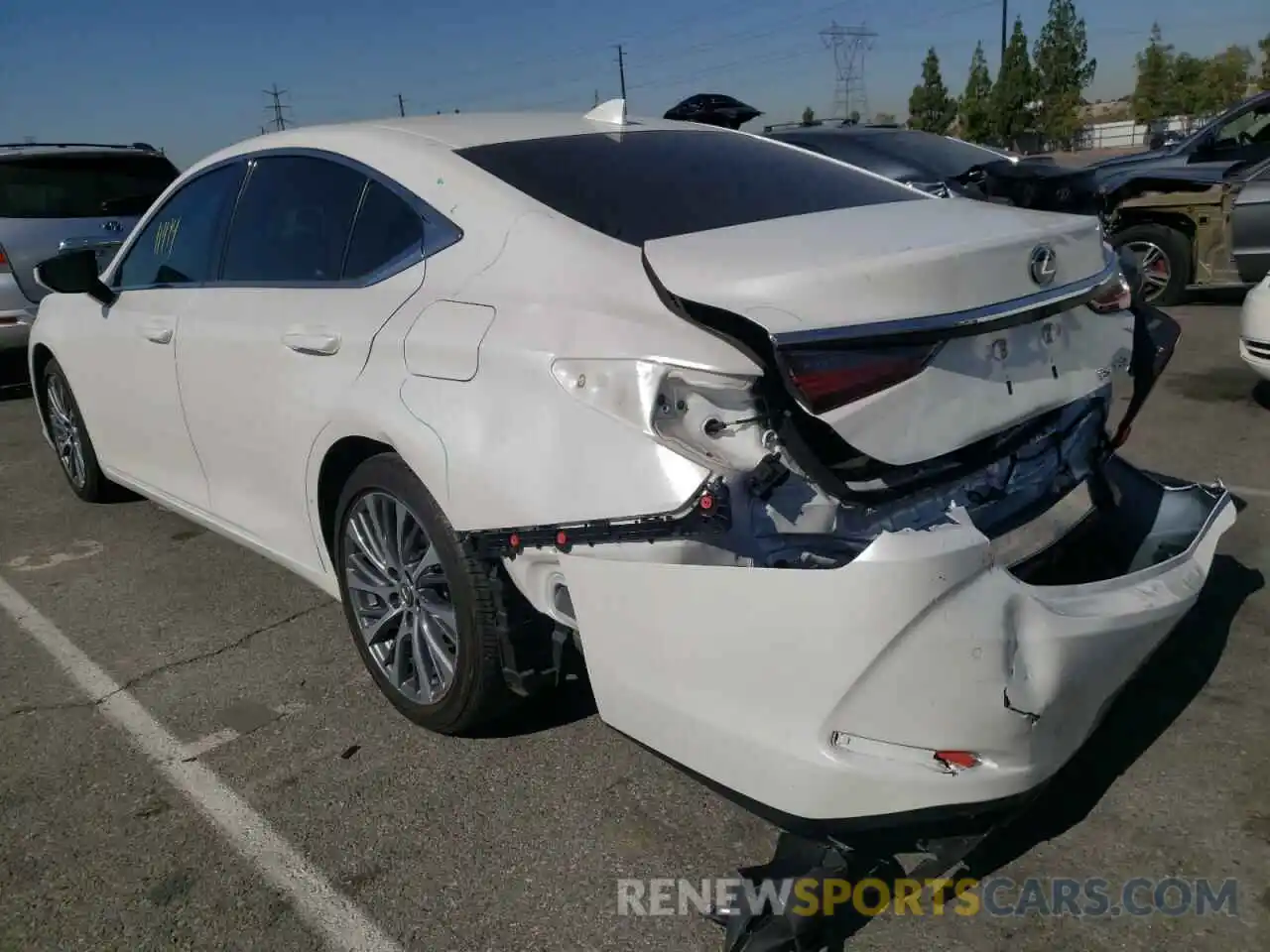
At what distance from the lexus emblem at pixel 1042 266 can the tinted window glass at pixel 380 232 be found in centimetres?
153

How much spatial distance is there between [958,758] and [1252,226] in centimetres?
769

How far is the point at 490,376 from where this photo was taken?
96.8 inches

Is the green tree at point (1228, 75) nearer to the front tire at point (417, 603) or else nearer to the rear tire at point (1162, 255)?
the rear tire at point (1162, 255)

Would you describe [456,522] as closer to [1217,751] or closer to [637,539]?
[637,539]

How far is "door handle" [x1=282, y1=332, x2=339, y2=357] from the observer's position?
3.00 metres

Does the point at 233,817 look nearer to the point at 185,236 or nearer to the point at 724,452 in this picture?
the point at 724,452

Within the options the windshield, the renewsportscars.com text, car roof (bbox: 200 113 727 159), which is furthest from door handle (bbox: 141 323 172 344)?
the windshield

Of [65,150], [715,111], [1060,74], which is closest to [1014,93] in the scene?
[1060,74]

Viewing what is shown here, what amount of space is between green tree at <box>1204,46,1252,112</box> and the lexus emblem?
63848 millimetres

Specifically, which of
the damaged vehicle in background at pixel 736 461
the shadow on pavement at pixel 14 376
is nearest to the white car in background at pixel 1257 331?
the damaged vehicle in background at pixel 736 461

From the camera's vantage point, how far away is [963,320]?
2191mm

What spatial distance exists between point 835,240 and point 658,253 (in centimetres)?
39

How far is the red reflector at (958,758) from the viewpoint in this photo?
2031 millimetres

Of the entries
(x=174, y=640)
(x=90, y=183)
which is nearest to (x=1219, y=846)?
(x=174, y=640)
